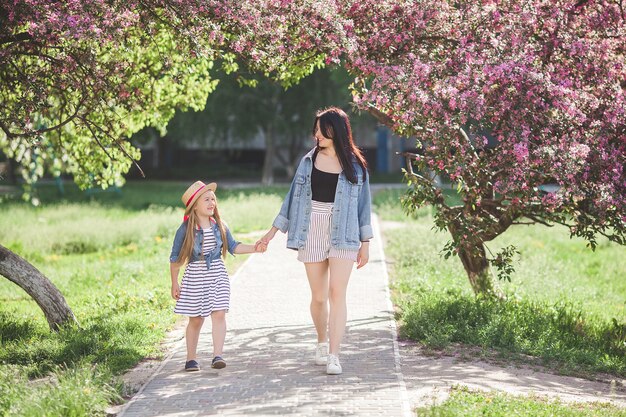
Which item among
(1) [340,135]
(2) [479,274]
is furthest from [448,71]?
(2) [479,274]

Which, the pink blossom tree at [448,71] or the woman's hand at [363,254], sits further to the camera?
the pink blossom tree at [448,71]

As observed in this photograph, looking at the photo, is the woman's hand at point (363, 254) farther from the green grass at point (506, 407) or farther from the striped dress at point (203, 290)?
the green grass at point (506, 407)

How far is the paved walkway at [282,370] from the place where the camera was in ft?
21.3

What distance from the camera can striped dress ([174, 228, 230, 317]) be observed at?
762 centimetres

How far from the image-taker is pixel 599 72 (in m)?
9.70

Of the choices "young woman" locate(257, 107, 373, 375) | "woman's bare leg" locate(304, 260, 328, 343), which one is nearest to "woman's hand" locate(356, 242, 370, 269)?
"young woman" locate(257, 107, 373, 375)

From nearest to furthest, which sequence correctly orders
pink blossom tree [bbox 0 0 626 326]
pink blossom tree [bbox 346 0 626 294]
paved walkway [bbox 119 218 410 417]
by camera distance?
paved walkway [bbox 119 218 410 417] → pink blossom tree [bbox 0 0 626 326] → pink blossom tree [bbox 346 0 626 294]

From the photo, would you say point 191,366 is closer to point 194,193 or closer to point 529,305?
point 194,193

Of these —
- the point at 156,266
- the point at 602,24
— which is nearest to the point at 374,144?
the point at 156,266

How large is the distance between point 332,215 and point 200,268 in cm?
124

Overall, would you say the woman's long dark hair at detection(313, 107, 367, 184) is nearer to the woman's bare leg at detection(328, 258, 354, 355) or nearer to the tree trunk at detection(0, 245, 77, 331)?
the woman's bare leg at detection(328, 258, 354, 355)

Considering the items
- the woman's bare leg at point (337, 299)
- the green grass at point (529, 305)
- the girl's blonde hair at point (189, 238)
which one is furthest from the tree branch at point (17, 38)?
the green grass at point (529, 305)

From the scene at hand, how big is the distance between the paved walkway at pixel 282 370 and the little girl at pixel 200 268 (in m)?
0.36

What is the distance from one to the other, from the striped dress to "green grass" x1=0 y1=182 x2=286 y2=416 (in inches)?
34.3
